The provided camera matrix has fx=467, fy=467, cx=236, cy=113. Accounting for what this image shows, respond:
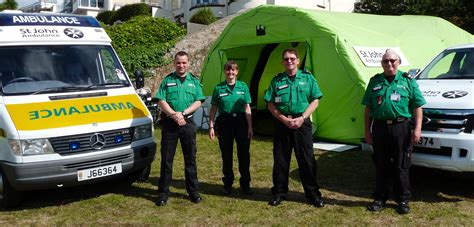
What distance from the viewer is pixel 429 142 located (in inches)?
209

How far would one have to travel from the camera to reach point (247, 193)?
593 cm

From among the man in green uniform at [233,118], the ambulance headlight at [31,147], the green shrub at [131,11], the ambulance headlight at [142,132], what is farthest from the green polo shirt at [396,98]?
the green shrub at [131,11]

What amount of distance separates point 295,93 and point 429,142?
165cm

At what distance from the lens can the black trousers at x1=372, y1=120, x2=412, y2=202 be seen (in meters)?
4.89

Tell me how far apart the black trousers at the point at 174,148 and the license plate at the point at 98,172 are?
0.54 m

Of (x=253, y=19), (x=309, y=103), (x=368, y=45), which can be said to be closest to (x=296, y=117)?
(x=309, y=103)

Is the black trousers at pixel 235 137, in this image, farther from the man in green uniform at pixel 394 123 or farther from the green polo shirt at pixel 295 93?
the man in green uniform at pixel 394 123

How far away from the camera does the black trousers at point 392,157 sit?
4.89 m

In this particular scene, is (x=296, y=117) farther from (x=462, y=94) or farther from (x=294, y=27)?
(x=294, y=27)

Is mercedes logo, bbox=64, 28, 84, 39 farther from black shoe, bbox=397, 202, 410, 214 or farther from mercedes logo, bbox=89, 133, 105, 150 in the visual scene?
black shoe, bbox=397, 202, 410, 214

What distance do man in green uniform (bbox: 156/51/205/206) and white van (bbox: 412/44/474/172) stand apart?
8.68 ft

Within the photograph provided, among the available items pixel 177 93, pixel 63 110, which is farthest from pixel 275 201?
pixel 63 110

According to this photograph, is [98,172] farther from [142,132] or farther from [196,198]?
[196,198]

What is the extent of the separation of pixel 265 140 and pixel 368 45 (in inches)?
108
